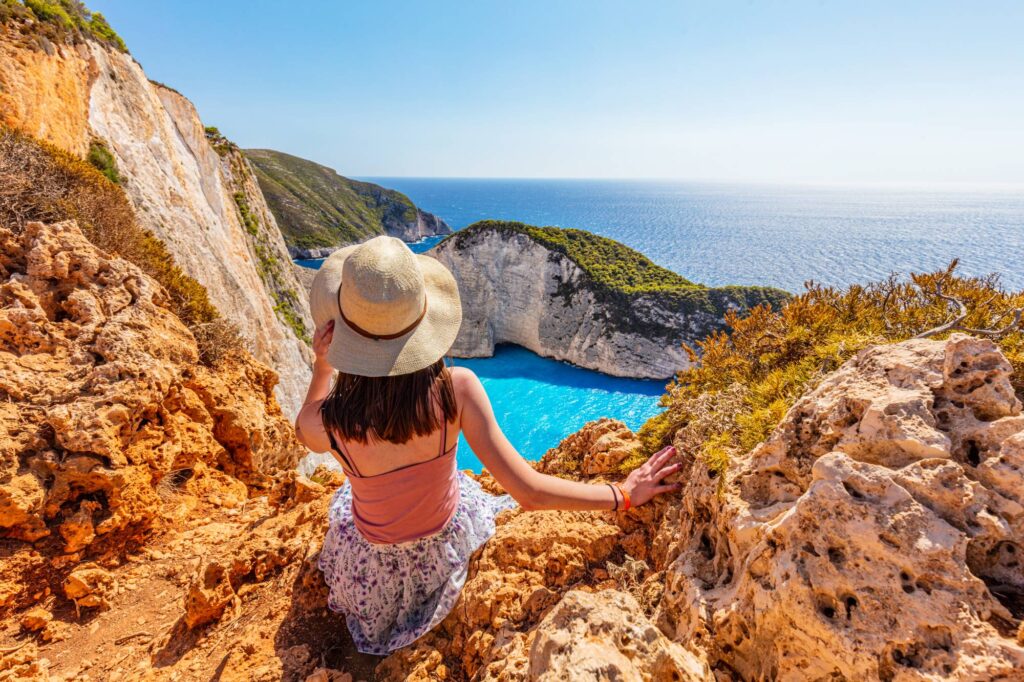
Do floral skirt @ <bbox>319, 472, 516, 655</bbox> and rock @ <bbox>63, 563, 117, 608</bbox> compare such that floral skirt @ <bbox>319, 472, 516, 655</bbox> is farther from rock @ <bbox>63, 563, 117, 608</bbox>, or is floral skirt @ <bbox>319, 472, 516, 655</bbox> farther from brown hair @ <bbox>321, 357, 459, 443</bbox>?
rock @ <bbox>63, 563, 117, 608</bbox>

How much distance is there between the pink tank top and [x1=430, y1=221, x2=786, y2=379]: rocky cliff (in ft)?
78.1

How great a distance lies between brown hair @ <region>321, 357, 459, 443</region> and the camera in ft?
6.46

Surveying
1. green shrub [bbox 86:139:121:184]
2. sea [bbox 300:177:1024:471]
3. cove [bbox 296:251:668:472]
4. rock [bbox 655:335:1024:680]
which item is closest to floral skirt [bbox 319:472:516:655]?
rock [bbox 655:335:1024:680]

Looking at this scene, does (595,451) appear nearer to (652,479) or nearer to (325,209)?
(652,479)

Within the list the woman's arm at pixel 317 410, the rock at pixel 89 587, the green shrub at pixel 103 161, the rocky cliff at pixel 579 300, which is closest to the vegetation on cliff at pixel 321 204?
the rocky cliff at pixel 579 300

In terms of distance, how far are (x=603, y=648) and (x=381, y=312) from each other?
4.76 ft

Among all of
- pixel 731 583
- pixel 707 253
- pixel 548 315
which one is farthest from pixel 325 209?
pixel 731 583

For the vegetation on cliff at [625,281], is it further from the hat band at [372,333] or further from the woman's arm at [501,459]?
the hat band at [372,333]

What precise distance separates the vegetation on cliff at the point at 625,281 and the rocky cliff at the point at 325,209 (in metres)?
32.2

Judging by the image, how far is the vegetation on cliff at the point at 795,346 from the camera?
8.52 feet

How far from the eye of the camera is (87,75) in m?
9.85

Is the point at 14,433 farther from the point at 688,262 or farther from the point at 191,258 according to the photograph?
the point at 688,262

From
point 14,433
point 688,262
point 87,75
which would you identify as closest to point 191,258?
point 87,75

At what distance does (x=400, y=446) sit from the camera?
2.10m
